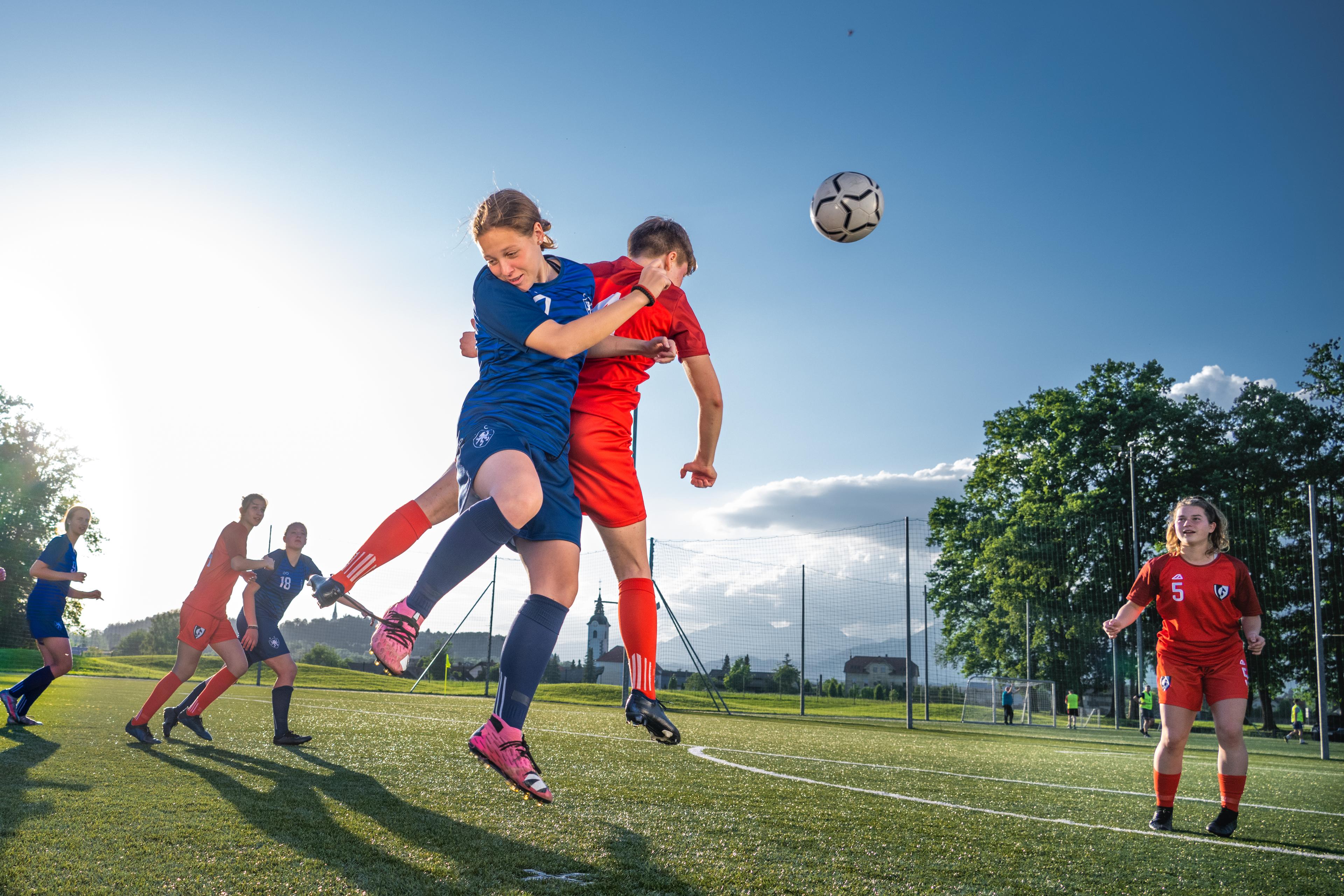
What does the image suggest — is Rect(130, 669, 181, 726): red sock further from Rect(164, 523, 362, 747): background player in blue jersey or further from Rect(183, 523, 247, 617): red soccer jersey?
Rect(183, 523, 247, 617): red soccer jersey

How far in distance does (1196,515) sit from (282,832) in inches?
190

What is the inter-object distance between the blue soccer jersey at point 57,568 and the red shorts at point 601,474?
644 centimetres

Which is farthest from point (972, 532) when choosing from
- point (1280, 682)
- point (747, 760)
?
point (747, 760)

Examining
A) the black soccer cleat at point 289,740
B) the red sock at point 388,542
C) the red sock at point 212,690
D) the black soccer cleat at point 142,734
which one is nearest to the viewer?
the red sock at point 388,542

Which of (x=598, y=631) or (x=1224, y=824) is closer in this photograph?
(x=1224, y=824)

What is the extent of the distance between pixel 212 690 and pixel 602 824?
4957 mm

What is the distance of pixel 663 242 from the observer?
126 inches

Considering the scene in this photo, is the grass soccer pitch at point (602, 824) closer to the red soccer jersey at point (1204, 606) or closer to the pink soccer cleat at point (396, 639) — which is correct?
the pink soccer cleat at point (396, 639)

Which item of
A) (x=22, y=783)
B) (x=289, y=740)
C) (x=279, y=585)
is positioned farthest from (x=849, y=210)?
(x=279, y=585)

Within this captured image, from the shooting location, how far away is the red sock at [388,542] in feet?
8.82

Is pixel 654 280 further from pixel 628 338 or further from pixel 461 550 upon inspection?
pixel 461 550

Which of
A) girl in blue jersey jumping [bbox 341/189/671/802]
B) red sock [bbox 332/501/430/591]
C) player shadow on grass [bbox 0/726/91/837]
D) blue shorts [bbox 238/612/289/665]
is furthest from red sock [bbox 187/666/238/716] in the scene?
girl in blue jersey jumping [bbox 341/189/671/802]

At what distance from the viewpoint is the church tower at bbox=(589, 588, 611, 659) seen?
1997 cm

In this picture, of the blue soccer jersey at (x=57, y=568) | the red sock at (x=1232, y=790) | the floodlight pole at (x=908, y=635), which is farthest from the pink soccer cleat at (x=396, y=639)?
the floodlight pole at (x=908, y=635)
